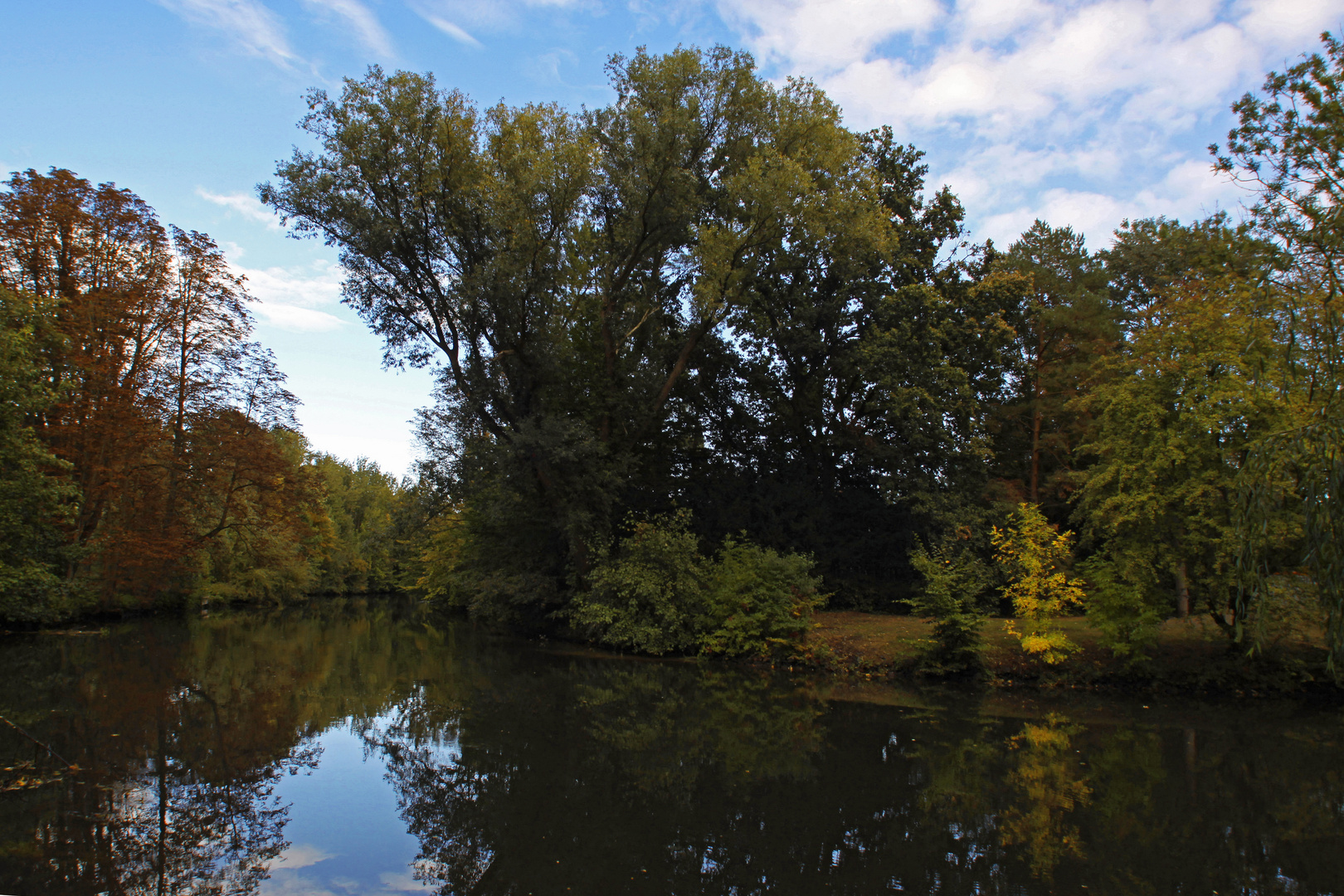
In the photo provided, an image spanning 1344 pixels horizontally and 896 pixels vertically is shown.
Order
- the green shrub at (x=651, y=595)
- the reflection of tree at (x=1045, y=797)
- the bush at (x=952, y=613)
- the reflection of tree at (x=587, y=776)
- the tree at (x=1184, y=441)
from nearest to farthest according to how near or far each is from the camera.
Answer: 1. the reflection of tree at (x=587, y=776)
2. the reflection of tree at (x=1045, y=797)
3. the tree at (x=1184, y=441)
4. the bush at (x=952, y=613)
5. the green shrub at (x=651, y=595)

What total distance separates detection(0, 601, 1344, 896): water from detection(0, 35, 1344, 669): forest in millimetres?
4104

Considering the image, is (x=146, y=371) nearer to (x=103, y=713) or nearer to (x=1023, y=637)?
(x=103, y=713)

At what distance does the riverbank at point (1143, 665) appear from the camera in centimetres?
1333

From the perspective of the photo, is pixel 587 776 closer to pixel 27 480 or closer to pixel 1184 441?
pixel 1184 441

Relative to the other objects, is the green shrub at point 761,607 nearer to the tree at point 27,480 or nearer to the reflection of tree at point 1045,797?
the reflection of tree at point 1045,797

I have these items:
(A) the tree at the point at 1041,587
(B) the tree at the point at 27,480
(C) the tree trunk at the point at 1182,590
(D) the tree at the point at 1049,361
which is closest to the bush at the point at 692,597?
(A) the tree at the point at 1041,587

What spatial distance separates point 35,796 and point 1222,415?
16.8 m

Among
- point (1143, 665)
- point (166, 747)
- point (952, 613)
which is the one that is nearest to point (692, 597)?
point (952, 613)

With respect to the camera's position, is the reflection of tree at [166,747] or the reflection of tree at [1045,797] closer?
the reflection of tree at [166,747]

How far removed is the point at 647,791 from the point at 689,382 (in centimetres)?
1828

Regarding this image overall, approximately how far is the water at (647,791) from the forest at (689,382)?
4.10 meters

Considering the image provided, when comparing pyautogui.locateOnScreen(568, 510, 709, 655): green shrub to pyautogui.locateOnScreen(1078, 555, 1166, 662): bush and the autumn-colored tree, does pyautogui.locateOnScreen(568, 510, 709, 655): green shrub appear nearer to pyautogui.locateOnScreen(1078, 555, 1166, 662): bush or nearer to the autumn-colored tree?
pyautogui.locateOnScreen(1078, 555, 1166, 662): bush

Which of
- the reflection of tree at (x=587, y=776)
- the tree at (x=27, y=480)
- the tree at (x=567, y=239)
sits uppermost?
the tree at (x=567, y=239)

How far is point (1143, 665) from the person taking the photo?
550 inches
